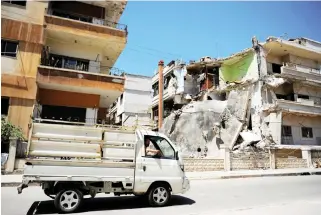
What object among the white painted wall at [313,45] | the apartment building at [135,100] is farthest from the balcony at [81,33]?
the white painted wall at [313,45]

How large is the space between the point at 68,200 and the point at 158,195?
247 cm

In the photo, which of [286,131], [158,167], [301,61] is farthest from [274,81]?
[158,167]

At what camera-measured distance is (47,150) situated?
255 inches

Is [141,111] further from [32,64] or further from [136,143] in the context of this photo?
[136,143]

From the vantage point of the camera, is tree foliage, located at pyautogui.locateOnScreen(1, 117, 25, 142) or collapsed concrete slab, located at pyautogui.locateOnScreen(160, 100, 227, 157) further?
collapsed concrete slab, located at pyautogui.locateOnScreen(160, 100, 227, 157)

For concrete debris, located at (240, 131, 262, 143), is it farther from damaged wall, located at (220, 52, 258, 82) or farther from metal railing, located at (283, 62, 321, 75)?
metal railing, located at (283, 62, 321, 75)

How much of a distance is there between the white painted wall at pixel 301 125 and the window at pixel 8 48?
2715 cm

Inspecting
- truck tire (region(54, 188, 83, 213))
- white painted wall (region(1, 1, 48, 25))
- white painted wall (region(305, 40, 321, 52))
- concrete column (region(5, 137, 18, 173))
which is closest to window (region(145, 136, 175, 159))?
truck tire (region(54, 188, 83, 213))

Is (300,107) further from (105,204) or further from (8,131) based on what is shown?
(8,131)

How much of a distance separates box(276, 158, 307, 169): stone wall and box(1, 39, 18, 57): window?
22.3 meters

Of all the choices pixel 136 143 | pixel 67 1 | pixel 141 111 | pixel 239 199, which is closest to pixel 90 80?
pixel 67 1

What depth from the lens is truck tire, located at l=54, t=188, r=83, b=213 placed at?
626 centimetres

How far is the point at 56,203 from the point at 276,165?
66.6 ft

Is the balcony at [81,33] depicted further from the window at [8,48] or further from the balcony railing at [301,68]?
the balcony railing at [301,68]
